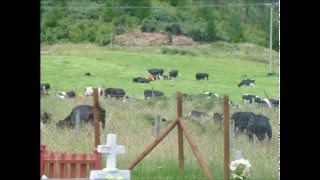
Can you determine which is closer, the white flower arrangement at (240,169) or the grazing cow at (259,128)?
the white flower arrangement at (240,169)

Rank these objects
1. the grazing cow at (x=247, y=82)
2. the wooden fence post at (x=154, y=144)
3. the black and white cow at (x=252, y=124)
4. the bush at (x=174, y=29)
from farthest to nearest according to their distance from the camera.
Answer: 1. the grazing cow at (x=247, y=82)
2. the bush at (x=174, y=29)
3. the black and white cow at (x=252, y=124)
4. the wooden fence post at (x=154, y=144)

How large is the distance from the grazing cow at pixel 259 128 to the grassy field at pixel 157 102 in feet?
0.15

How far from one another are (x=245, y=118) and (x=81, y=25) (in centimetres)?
132

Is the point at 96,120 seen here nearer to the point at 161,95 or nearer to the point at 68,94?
the point at 68,94

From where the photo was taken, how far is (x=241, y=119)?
310 inches

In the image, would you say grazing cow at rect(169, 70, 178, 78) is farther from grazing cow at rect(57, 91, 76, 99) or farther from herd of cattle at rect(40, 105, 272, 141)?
grazing cow at rect(57, 91, 76, 99)

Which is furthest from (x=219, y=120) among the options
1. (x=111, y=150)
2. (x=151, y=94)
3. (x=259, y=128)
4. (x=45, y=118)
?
(x=45, y=118)

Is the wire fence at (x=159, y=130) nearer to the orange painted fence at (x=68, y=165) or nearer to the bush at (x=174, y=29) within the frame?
the orange painted fence at (x=68, y=165)

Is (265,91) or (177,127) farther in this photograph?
(265,91)

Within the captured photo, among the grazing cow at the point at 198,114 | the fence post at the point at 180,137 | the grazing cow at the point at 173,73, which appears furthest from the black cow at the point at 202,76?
the fence post at the point at 180,137

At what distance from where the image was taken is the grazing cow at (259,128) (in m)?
7.88

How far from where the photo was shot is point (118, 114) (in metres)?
7.89
